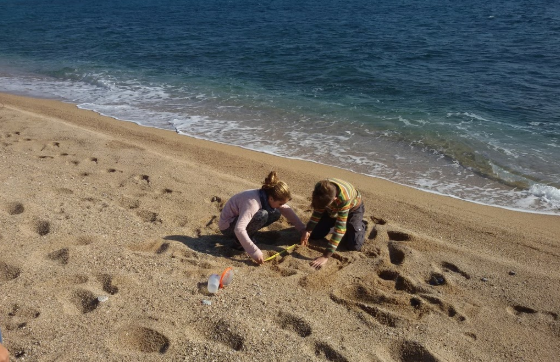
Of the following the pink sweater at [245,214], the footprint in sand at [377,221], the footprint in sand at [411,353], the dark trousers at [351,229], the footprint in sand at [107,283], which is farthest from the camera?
the footprint in sand at [377,221]

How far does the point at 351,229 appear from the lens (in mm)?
5051

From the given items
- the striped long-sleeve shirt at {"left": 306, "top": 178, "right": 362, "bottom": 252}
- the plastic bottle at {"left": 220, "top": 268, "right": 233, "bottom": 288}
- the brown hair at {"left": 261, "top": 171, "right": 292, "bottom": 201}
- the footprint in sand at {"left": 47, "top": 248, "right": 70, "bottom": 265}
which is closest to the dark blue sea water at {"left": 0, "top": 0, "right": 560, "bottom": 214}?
→ the striped long-sleeve shirt at {"left": 306, "top": 178, "right": 362, "bottom": 252}

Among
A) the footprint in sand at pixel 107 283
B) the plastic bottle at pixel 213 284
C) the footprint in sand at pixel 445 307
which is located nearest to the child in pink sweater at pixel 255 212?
the plastic bottle at pixel 213 284

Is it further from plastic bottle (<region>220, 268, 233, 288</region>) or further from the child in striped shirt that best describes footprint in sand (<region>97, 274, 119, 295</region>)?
the child in striped shirt

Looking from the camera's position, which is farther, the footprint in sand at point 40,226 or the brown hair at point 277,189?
the footprint in sand at point 40,226

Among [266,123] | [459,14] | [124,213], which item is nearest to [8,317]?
[124,213]

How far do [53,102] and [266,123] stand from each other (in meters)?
5.50

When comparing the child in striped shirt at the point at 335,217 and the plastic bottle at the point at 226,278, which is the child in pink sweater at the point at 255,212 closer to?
the child in striped shirt at the point at 335,217

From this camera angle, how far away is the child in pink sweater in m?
4.57

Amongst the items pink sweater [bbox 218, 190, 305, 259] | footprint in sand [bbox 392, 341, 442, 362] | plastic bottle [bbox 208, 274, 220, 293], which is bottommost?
footprint in sand [bbox 392, 341, 442, 362]

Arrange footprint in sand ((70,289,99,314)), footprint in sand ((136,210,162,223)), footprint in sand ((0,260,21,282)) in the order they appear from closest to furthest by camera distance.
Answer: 1. footprint in sand ((70,289,99,314))
2. footprint in sand ((0,260,21,282))
3. footprint in sand ((136,210,162,223))

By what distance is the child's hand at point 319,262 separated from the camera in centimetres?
468

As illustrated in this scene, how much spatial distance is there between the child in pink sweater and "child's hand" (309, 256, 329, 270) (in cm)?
42

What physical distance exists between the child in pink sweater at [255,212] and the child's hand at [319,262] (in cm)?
42
